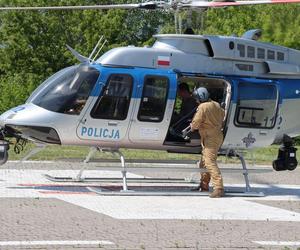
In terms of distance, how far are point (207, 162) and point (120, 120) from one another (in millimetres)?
1773

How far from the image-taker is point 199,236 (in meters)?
9.80

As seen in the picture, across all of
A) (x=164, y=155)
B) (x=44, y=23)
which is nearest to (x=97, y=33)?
(x=44, y=23)

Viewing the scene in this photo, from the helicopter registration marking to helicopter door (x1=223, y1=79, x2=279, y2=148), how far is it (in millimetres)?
2240

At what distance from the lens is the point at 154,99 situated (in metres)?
13.9

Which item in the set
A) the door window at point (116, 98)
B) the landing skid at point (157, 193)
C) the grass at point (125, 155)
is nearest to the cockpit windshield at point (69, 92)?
the door window at point (116, 98)

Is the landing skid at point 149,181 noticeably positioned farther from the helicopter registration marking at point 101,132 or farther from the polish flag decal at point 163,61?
the polish flag decal at point 163,61

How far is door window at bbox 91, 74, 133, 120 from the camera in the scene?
1364 centimetres

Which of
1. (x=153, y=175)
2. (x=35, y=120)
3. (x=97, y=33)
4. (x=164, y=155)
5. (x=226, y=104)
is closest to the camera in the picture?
(x=35, y=120)

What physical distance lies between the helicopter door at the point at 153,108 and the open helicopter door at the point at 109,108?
194 millimetres

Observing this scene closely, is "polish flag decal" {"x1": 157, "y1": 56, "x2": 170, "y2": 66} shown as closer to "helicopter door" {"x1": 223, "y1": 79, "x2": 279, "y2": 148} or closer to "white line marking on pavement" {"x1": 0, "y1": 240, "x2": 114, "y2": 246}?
"helicopter door" {"x1": 223, "y1": 79, "x2": 279, "y2": 148}

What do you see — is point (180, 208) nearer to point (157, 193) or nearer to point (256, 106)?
point (157, 193)

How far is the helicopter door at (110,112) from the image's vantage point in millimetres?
13594

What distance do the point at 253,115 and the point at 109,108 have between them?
2933 mm

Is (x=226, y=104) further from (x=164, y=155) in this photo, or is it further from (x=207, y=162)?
(x=164, y=155)
